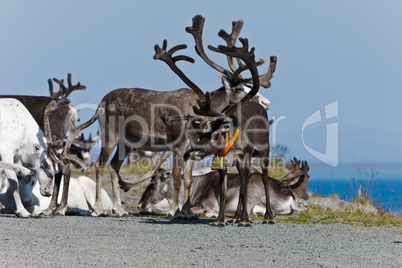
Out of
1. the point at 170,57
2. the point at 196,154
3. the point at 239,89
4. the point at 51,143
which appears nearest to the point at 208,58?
the point at 170,57

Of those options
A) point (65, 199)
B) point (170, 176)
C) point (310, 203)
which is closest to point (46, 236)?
point (65, 199)

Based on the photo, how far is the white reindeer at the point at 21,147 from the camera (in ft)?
39.9

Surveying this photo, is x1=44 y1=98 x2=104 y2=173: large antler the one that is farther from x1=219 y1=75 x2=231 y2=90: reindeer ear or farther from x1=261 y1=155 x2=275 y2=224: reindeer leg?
x1=261 y1=155 x2=275 y2=224: reindeer leg

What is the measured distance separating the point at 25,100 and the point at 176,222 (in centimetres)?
484

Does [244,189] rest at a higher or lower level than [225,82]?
lower

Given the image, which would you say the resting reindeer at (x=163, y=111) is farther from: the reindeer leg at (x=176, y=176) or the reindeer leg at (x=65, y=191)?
the reindeer leg at (x=65, y=191)

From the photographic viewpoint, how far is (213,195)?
545 inches

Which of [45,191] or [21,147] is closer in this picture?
[45,191]

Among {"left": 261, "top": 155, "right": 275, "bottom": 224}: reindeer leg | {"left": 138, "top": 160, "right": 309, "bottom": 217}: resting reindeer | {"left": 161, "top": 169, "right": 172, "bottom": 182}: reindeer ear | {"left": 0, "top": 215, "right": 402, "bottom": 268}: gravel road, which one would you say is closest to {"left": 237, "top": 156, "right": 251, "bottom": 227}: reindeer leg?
{"left": 0, "top": 215, "right": 402, "bottom": 268}: gravel road

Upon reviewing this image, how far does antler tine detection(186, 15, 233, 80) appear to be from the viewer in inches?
504

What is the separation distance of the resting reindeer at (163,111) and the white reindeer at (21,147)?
1.69 m

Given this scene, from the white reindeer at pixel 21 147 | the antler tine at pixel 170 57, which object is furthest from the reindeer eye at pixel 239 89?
the white reindeer at pixel 21 147

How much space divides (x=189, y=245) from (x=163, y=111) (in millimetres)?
5308

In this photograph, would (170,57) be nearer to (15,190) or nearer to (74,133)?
(74,133)
